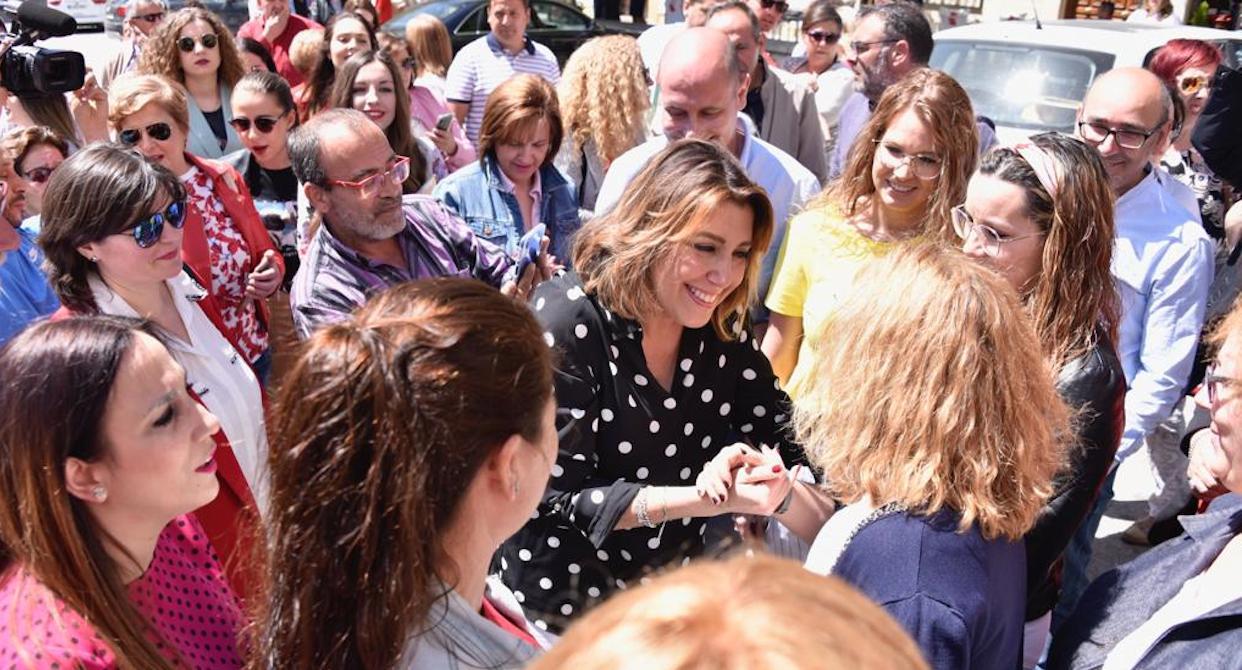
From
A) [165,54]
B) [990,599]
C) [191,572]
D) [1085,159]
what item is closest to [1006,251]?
[1085,159]

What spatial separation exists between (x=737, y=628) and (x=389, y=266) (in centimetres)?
251

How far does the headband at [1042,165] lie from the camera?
2.38 metres

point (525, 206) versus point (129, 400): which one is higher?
point (129, 400)

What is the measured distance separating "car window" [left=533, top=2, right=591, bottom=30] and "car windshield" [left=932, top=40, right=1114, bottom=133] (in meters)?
6.66

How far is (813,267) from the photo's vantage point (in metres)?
2.94

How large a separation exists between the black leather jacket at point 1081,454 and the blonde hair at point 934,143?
0.78 m

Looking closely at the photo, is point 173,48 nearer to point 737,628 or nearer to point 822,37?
point 822,37

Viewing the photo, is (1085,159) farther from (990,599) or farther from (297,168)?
(297,168)

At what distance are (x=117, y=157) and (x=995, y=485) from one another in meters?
2.36

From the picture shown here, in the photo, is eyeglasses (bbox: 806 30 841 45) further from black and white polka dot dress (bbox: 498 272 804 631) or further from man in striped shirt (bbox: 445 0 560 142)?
black and white polka dot dress (bbox: 498 272 804 631)

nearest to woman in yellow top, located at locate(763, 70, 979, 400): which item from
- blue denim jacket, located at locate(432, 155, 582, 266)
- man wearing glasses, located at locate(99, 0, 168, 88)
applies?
blue denim jacket, located at locate(432, 155, 582, 266)

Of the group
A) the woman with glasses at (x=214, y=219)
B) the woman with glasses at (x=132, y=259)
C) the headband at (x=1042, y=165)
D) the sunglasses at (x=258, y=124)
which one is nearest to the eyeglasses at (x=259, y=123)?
the sunglasses at (x=258, y=124)

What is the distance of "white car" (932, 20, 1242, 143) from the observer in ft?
20.0

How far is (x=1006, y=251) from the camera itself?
242 cm
